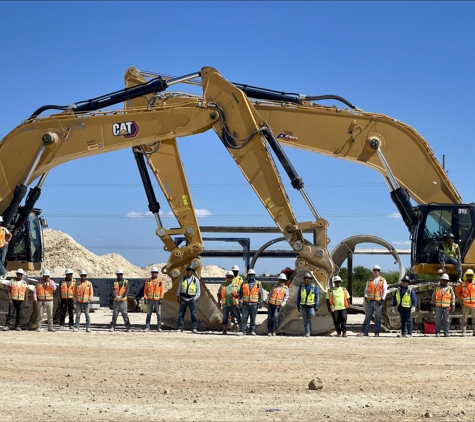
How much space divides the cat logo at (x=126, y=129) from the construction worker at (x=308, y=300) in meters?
5.39

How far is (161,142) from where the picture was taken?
20.8 meters

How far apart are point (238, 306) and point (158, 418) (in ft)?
31.9

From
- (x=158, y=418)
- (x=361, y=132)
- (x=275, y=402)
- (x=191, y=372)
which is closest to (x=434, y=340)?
(x=361, y=132)

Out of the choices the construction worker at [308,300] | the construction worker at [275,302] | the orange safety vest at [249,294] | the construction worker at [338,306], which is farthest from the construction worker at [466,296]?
the orange safety vest at [249,294]

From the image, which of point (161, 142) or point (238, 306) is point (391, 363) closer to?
point (238, 306)

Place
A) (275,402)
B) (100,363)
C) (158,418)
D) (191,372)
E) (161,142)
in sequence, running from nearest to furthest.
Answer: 1. (158,418)
2. (275,402)
3. (191,372)
4. (100,363)
5. (161,142)

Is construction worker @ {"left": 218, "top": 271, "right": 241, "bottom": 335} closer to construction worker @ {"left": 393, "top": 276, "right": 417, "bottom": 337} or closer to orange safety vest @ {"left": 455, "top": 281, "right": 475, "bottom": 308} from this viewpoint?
construction worker @ {"left": 393, "top": 276, "right": 417, "bottom": 337}

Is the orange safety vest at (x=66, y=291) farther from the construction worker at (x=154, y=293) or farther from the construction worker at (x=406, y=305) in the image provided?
the construction worker at (x=406, y=305)

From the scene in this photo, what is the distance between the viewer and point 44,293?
62.7 ft

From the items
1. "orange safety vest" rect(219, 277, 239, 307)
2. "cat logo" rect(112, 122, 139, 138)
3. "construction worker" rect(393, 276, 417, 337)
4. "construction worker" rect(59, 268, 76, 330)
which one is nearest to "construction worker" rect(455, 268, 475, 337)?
"construction worker" rect(393, 276, 417, 337)

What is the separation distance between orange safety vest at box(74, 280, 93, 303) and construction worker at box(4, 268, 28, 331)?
118cm

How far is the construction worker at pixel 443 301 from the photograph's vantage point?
1872 centimetres

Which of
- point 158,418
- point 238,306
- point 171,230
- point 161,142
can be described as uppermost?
point 161,142

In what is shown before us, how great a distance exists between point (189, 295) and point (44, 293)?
3316 mm
